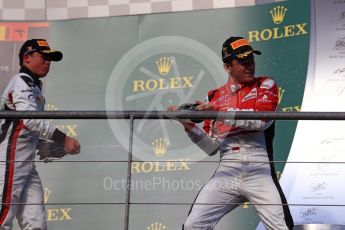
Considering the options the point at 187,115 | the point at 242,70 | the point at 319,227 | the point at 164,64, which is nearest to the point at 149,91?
the point at 164,64

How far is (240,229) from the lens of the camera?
4.31 meters

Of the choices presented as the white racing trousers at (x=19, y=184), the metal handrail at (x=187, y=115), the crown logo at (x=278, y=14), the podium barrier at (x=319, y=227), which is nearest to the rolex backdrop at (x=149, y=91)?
the crown logo at (x=278, y=14)

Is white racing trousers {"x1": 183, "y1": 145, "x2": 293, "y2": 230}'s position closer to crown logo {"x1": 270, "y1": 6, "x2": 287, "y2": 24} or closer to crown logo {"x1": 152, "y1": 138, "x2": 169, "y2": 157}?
crown logo {"x1": 152, "y1": 138, "x2": 169, "y2": 157}

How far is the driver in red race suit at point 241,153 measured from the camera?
3.21 m

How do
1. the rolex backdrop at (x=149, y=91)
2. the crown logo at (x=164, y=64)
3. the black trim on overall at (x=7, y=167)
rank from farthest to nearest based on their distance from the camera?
the crown logo at (x=164, y=64)
the rolex backdrop at (x=149, y=91)
the black trim on overall at (x=7, y=167)

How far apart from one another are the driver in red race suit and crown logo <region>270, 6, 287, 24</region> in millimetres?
1032

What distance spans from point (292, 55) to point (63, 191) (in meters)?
1.52

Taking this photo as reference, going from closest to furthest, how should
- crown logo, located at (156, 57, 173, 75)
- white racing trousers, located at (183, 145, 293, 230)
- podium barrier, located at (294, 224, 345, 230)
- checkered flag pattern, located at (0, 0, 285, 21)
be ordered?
white racing trousers, located at (183, 145, 293, 230) → podium barrier, located at (294, 224, 345, 230) → crown logo, located at (156, 57, 173, 75) → checkered flag pattern, located at (0, 0, 285, 21)

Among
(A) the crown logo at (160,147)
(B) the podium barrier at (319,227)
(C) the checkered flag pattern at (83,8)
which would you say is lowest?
(B) the podium barrier at (319,227)

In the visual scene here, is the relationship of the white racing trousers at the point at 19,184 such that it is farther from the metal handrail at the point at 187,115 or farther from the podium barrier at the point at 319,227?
the podium barrier at the point at 319,227

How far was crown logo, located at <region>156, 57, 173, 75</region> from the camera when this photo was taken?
459 cm

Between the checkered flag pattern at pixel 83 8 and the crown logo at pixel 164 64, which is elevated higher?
the checkered flag pattern at pixel 83 8

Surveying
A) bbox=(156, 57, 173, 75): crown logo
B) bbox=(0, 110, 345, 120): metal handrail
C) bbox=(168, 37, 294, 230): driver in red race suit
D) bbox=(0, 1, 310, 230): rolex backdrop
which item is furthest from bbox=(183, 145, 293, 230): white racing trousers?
bbox=(156, 57, 173, 75): crown logo

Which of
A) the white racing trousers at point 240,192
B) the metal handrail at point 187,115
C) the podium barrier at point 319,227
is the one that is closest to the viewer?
the metal handrail at point 187,115
